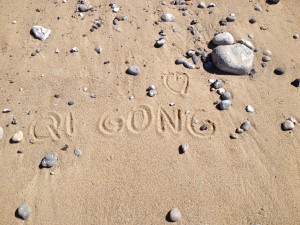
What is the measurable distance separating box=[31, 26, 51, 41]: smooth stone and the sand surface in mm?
78

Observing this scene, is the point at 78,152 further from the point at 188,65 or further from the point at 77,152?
the point at 188,65

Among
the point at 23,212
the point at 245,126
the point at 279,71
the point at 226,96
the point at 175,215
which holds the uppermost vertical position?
the point at 279,71

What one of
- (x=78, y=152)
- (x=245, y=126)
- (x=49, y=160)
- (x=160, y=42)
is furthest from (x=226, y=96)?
(x=49, y=160)

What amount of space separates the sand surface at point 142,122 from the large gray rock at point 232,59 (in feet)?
0.40

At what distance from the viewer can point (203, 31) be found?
187 inches

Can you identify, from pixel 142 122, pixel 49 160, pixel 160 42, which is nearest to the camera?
pixel 49 160

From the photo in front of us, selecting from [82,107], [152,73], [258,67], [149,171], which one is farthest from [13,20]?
[258,67]

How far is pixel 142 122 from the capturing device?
3.91 meters

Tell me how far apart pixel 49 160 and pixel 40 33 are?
2.05m

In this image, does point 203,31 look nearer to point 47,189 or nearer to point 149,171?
point 149,171

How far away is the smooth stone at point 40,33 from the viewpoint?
185 inches

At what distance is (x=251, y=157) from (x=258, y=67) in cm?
137

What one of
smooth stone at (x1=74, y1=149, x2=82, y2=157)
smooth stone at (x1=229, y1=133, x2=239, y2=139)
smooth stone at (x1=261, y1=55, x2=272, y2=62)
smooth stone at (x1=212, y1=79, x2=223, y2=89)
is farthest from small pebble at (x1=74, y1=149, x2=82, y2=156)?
smooth stone at (x1=261, y1=55, x2=272, y2=62)

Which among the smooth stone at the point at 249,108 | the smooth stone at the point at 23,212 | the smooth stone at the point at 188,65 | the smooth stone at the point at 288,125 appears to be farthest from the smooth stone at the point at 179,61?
the smooth stone at the point at 23,212
